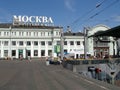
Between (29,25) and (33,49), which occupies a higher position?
(29,25)

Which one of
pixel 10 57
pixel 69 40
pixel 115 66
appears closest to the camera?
pixel 115 66

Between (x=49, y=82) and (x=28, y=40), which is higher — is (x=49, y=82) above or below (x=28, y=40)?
below

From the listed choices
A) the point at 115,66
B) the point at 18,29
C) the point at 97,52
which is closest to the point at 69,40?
the point at 97,52

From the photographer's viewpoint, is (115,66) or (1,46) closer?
(115,66)

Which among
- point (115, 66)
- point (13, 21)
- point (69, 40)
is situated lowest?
point (115, 66)

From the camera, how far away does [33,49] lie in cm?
11044

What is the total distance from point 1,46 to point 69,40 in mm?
26626

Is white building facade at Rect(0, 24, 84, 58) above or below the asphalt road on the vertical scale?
above

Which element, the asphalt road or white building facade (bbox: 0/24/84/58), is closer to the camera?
the asphalt road

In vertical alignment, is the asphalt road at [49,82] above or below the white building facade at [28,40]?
below

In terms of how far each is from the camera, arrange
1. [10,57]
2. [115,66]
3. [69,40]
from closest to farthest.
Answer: [115,66] < [10,57] < [69,40]

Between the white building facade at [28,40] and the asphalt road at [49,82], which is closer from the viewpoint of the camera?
the asphalt road at [49,82]

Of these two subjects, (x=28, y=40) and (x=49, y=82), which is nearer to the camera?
(x=49, y=82)

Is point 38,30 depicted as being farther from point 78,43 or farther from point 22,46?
point 78,43
